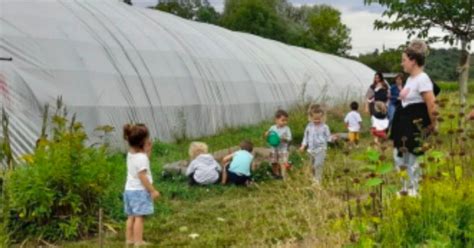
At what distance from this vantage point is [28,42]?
437 inches

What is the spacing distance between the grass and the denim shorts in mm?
325

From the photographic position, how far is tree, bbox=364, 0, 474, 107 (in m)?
12.2

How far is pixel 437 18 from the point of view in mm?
12391

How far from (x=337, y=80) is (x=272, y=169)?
50.2ft

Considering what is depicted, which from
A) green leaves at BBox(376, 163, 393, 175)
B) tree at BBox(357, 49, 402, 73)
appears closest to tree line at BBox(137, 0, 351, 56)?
tree at BBox(357, 49, 402, 73)

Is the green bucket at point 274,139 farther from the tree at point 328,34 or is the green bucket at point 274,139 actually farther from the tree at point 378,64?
the tree at point 328,34

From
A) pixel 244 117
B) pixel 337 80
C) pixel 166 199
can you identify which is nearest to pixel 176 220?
pixel 166 199

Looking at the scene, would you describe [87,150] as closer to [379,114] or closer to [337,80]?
[379,114]

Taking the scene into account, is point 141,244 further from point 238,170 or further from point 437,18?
point 437,18

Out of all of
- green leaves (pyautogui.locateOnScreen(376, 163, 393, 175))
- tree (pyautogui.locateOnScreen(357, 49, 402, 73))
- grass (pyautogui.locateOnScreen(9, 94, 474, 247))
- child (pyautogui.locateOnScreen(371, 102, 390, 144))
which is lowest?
grass (pyautogui.locateOnScreen(9, 94, 474, 247))

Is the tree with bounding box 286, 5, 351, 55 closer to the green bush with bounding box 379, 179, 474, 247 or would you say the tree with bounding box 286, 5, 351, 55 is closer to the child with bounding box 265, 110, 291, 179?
the child with bounding box 265, 110, 291, 179

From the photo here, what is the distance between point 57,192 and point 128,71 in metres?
6.80

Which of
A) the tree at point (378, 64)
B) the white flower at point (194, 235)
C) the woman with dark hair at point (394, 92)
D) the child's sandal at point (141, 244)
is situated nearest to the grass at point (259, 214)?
the white flower at point (194, 235)

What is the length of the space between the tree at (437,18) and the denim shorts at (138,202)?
763 cm
